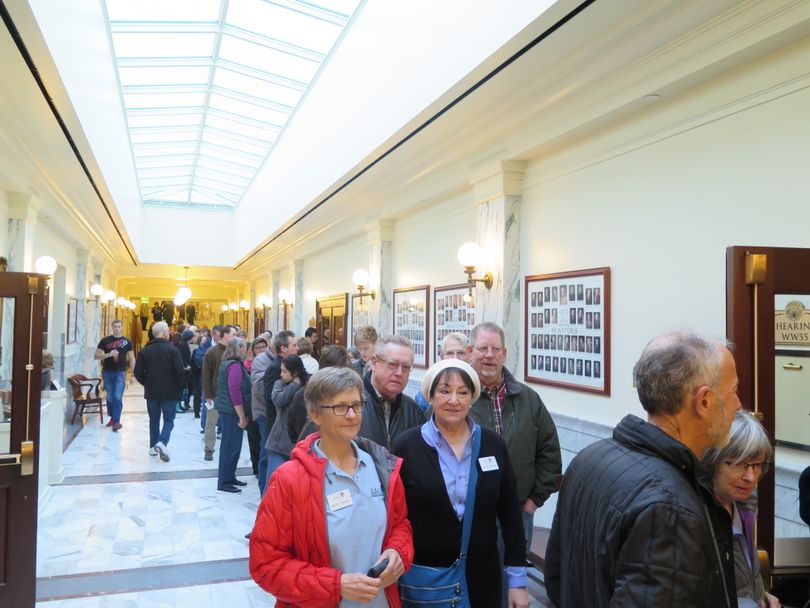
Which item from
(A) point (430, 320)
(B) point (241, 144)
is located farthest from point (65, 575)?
(B) point (241, 144)

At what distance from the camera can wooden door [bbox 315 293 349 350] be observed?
12.0 m

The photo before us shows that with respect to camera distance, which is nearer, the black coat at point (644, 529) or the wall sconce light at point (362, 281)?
the black coat at point (644, 529)

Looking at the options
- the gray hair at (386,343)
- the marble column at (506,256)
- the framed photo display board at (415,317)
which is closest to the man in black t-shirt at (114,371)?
the framed photo display board at (415,317)

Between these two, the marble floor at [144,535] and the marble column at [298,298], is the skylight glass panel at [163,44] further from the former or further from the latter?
the marble column at [298,298]

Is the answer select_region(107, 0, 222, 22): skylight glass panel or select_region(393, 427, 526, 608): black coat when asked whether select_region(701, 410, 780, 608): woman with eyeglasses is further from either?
select_region(107, 0, 222, 22): skylight glass panel

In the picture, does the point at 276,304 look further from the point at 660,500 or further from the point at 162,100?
the point at 660,500

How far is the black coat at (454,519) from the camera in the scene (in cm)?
249

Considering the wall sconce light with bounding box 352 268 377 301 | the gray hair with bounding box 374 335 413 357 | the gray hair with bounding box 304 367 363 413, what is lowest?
the gray hair with bounding box 304 367 363 413

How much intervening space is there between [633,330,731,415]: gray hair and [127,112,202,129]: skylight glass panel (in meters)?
12.9

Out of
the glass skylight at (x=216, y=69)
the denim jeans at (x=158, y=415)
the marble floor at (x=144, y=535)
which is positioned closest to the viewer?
the marble floor at (x=144, y=535)

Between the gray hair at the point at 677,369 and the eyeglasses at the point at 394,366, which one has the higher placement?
the gray hair at the point at 677,369

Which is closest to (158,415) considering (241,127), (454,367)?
(241,127)

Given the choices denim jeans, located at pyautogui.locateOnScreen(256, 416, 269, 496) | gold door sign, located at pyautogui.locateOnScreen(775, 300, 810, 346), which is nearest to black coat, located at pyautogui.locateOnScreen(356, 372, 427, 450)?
gold door sign, located at pyautogui.locateOnScreen(775, 300, 810, 346)

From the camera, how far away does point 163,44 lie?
9.35 m
